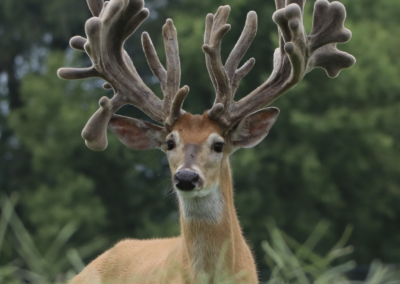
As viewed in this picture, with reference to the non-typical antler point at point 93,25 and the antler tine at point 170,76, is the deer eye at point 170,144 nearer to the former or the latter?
the antler tine at point 170,76

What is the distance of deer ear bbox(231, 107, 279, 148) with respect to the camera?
6.19m

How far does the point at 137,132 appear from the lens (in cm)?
636

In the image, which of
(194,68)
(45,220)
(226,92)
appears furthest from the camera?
(194,68)

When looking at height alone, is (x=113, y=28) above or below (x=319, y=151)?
above

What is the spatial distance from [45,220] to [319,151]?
9.82m

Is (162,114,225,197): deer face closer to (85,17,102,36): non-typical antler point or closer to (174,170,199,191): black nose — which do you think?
(174,170,199,191): black nose

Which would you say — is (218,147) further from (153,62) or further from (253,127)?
(153,62)

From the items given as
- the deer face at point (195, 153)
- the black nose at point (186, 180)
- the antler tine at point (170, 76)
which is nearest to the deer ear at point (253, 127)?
the deer face at point (195, 153)

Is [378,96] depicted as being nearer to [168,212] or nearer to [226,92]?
[168,212]

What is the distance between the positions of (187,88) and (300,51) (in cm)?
86

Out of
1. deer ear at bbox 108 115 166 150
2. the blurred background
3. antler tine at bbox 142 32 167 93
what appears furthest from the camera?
the blurred background

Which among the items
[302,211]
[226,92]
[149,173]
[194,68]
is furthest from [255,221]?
[226,92]

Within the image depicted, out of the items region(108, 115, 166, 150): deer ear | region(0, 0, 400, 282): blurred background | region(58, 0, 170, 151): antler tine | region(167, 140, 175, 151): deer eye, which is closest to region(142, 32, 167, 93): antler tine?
region(58, 0, 170, 151): antler tine

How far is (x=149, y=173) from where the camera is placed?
2797 centimetres
